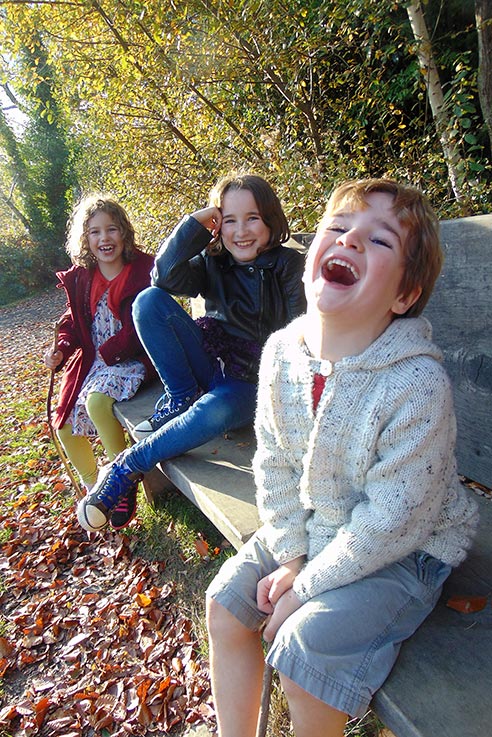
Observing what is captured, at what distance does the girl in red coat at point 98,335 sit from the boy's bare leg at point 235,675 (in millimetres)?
1841

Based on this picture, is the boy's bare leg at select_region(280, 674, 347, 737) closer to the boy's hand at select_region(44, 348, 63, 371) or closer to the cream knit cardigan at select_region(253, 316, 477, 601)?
the cream knit cardigan at select_region(253, 316, 477, 601)

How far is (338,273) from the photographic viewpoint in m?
1.53

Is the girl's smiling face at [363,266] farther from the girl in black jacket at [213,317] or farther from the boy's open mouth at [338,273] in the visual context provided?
the girl in black jacket at [213,317]

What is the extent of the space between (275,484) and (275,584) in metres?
0.29

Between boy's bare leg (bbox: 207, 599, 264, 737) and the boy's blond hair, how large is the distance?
108 cm

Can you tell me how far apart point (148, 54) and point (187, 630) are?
3881 mm

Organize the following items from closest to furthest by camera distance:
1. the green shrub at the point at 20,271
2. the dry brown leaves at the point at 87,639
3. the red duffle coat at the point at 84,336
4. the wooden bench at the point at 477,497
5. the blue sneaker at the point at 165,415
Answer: the wooden bench at the point at 477,497 → the dry brown leaves at the point at 87,639 → the blue sneaker at the point at 165,415 → the red duffle coat at the point at 84,336 → the green shrub at the point at 20,271

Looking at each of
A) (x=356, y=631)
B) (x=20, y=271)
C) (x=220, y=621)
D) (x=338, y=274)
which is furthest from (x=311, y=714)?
(x=20, y=271)

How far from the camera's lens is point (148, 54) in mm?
3959

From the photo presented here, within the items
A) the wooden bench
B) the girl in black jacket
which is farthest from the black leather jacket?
the wooden bench

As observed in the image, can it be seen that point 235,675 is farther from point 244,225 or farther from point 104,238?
point 104,238

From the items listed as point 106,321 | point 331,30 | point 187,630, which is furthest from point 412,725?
point 331,30

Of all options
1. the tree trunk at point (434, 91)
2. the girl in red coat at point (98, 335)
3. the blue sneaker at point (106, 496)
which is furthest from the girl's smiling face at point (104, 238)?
the tree trunk at point (434, 91)

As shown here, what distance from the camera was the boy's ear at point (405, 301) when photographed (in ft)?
4.95
